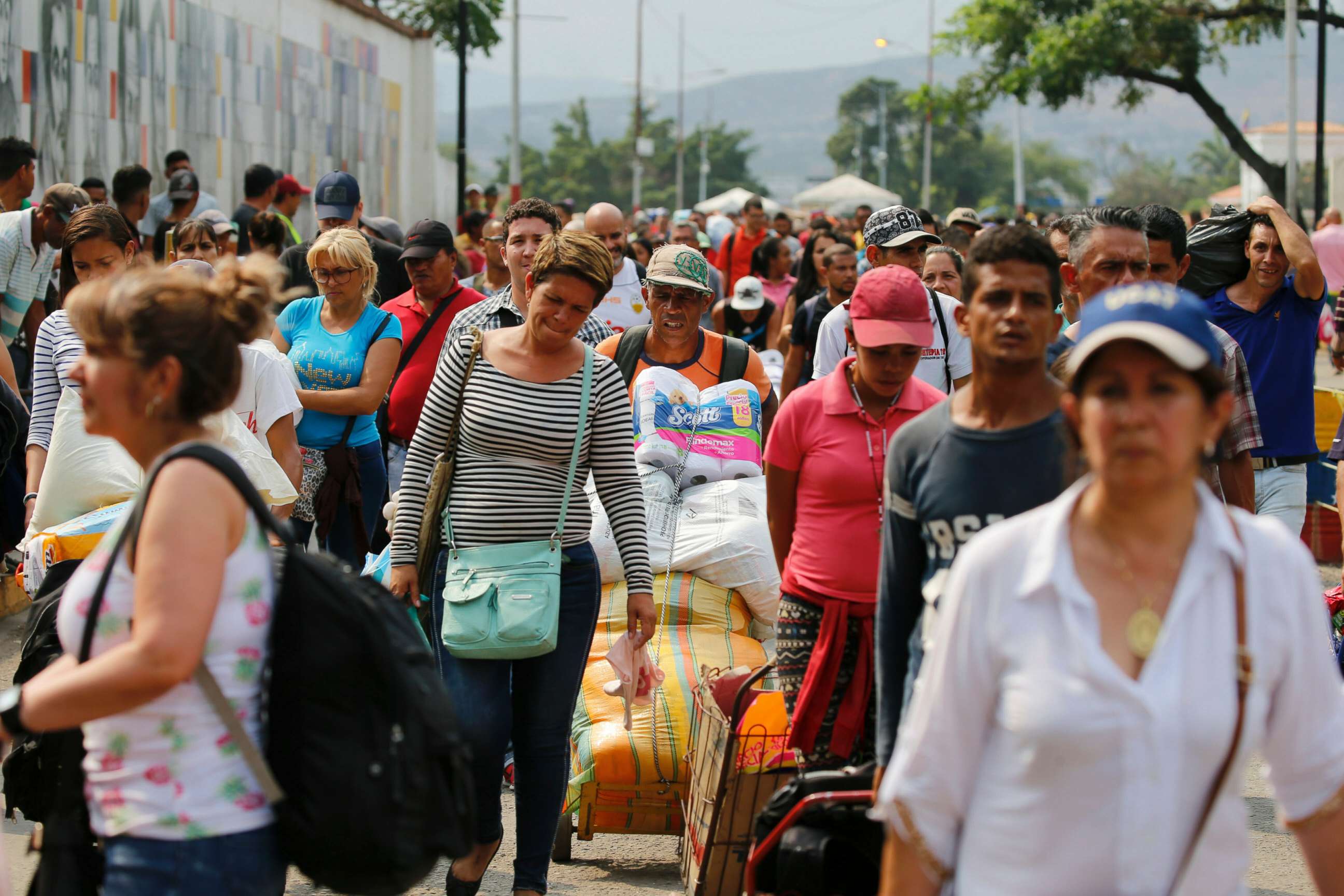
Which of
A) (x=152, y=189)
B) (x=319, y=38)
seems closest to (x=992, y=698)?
(x=152, y=189)

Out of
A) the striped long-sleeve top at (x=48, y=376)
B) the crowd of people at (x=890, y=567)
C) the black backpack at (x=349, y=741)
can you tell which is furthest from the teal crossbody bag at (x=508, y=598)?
the striped long-sleeve top at (x=48, y=376)

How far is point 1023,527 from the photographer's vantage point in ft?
7.53

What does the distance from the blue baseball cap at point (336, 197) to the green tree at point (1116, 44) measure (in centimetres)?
2632

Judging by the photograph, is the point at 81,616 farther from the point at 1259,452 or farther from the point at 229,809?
the point at 1259,452

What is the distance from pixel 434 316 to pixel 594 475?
2.79m

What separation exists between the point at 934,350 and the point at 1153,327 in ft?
12.9

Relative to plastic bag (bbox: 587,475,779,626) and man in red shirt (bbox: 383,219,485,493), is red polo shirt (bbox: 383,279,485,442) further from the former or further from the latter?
plastic bag (bbox: 587,475,779,626)

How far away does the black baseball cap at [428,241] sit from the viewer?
711 cm

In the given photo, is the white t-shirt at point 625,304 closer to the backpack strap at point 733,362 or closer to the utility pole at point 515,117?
the backpack strap at point 733,362

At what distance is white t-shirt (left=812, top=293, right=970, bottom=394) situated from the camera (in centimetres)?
592

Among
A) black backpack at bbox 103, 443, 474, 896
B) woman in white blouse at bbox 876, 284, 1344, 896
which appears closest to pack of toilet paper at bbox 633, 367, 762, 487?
black backpack at bbox 103, 443, 474, 896

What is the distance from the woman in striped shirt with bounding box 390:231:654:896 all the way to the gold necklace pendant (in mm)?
2426

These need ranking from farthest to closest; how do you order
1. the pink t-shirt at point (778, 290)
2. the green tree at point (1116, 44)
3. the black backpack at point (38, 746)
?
the green tree at point (1116, 44) < the pink t-shirt at point (778, 290) < the black backpack at point (38, 746)

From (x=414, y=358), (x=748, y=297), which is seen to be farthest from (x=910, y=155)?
(x=414, y=358)
